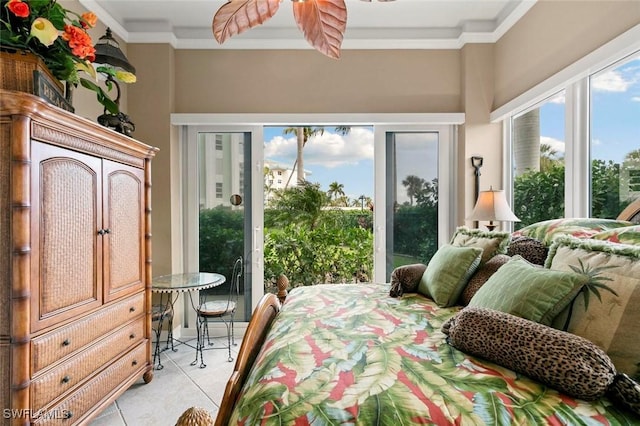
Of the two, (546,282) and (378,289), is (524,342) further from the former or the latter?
(378,289)

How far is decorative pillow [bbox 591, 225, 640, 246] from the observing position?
135 centimetres

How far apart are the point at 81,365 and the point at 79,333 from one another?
17 centimetres

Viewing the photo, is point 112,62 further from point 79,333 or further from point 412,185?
point 412,185

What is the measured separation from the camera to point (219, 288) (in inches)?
133

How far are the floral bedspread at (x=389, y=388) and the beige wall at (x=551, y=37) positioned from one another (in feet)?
6.73

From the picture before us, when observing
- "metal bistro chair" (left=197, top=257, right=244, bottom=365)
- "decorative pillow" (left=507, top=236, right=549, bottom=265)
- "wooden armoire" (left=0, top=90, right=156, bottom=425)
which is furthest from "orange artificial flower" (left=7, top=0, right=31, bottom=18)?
"decorative pillow" (left=507, top=236, right=549, bottom=265)

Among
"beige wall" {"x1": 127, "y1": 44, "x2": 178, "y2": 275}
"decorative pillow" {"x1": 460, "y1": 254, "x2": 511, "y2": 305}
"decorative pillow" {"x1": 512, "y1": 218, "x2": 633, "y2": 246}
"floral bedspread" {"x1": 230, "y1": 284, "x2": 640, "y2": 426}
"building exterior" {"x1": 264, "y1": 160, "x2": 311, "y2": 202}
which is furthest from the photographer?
"building exterior" {"x1": 264, "y1": 160, "x2": 311, "y2": 202}

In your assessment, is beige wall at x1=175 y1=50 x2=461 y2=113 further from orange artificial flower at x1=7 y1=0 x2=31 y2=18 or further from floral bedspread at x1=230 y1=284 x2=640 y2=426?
floral bedspread at x1=230 y1=284 x2=640 y2=426

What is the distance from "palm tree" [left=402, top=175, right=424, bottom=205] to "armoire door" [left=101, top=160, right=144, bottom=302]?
2.43 meters

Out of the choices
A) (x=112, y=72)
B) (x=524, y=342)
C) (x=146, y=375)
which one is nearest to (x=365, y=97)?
(x=112, y=72)

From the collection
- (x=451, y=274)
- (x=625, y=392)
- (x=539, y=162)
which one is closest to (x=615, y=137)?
(x=539, y=162)

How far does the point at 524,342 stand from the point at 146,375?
2.46 metres

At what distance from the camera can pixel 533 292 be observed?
3.96ft

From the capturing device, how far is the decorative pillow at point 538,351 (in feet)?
2.98
